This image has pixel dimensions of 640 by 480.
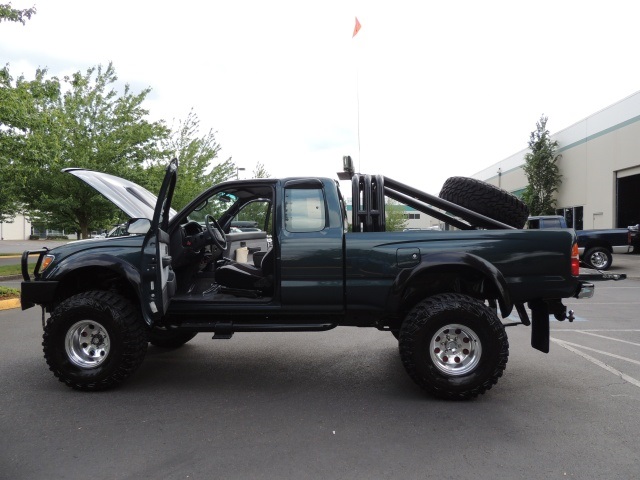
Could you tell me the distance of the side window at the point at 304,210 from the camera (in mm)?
4359

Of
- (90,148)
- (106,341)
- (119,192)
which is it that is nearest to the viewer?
(106,341)

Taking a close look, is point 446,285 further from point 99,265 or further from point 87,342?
point 87,342

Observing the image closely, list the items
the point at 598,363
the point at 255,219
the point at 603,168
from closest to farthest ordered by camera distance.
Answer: the point at 598,363
the point at 255,219
the point at 603,168

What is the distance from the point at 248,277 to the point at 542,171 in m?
27.5

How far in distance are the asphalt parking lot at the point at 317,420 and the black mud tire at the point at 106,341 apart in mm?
166

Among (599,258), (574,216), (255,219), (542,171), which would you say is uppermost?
(542,171)

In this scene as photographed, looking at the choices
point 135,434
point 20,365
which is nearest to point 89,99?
point 20,365

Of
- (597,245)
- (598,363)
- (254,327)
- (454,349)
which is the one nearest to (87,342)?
(254,327)

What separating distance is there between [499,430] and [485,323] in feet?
2.91

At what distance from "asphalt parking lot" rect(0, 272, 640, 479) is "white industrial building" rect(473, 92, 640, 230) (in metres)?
20.1

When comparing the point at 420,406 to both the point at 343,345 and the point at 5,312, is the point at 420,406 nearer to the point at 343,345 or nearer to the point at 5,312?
the point at 343,345

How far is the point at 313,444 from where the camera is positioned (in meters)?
3.20

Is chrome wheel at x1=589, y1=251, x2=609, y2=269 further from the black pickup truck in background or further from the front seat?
the front seat

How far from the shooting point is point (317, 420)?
3.62m
